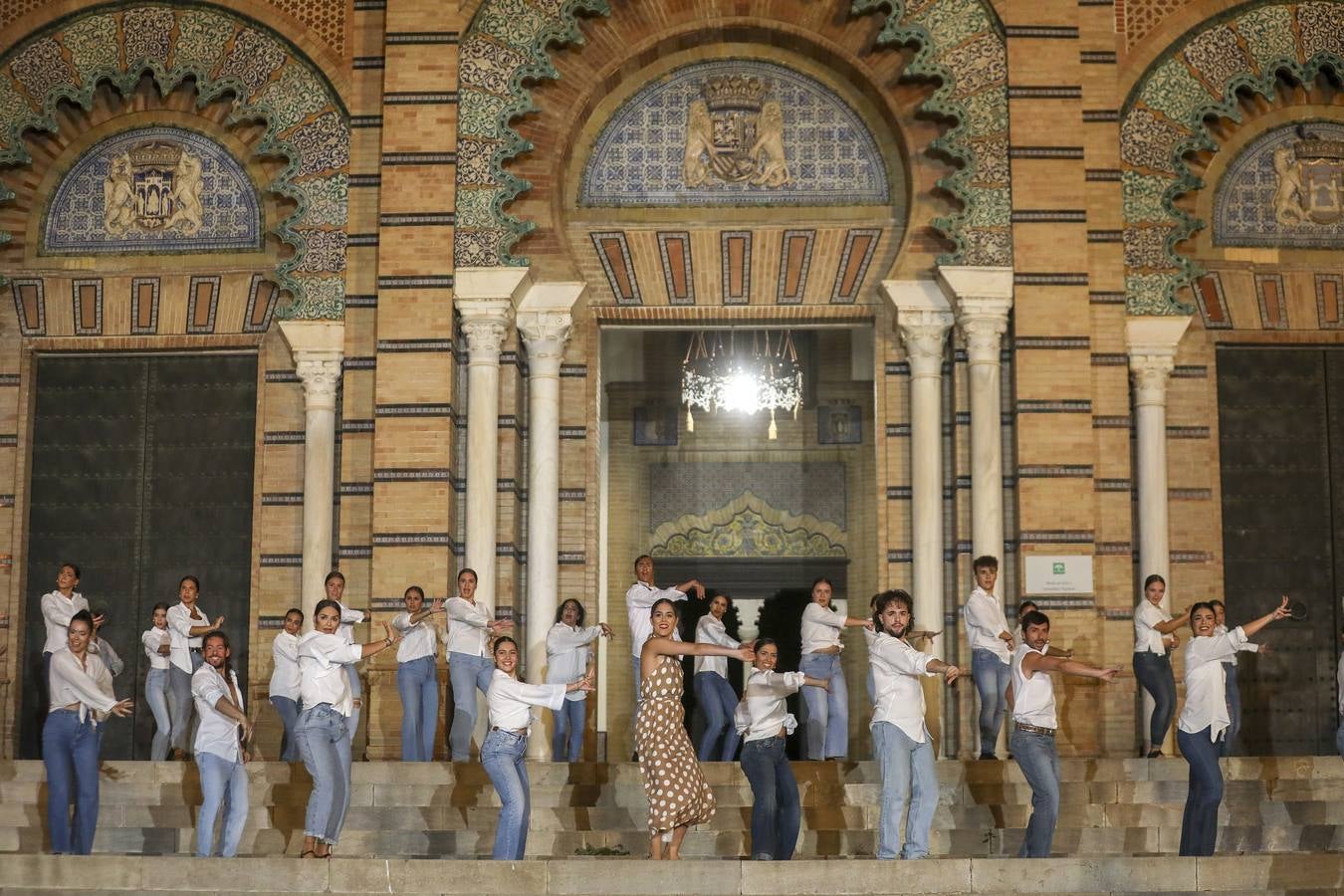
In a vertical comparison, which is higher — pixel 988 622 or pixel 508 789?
→ pixel 988 622

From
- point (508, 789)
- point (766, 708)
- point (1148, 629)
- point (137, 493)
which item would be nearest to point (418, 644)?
point (508, 789)

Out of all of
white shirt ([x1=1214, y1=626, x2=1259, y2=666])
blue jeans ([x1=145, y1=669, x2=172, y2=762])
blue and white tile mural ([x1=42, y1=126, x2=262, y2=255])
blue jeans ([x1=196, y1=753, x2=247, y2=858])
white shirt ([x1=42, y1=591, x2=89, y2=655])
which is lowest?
blue jeans ([x1=196, y1=753, x2=247, y2=858])

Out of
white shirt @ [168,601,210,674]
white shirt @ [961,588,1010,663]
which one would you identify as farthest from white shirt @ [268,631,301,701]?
white shirt @ [961,588,1010,663]

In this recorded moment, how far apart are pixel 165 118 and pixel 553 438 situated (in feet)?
12.9

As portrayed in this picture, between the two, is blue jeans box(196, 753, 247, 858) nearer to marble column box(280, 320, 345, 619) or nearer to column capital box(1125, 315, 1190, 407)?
marble column box(280, 320, 345, 619)

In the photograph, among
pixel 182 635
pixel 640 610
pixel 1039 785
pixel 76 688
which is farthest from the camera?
pixel 640 610

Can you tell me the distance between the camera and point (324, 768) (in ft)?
31.8

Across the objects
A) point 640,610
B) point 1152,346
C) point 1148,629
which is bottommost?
point 1148,629

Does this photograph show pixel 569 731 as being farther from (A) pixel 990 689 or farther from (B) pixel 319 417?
(B) pixel 319 417

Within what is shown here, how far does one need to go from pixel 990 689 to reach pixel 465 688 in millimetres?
3280

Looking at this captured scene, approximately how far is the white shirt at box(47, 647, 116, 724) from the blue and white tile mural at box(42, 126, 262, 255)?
5242 millimetres

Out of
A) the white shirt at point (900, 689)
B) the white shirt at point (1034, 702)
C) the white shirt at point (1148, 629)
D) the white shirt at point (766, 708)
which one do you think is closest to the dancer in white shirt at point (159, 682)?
the white shirt at point (766, 708)

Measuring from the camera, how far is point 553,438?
559 inches

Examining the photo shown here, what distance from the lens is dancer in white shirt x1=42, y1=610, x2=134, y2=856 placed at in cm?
1024
